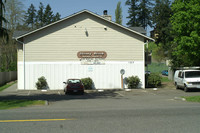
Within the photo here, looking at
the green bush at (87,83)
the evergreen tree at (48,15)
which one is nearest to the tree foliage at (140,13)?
the evergreen tree at (48,15)

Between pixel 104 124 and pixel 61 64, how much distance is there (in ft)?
64.9

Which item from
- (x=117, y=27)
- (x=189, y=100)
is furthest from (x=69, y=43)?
(x=189, y=100)

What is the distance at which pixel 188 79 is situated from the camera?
24.1m

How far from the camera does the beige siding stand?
27.6 metres

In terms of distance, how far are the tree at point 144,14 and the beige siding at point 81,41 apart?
40661mm

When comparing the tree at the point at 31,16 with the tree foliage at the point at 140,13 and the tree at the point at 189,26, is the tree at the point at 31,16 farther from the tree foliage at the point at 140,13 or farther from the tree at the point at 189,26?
the tree at the point at 189,26

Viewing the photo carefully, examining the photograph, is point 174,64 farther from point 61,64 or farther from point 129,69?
point 61,64

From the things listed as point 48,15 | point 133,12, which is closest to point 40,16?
point 48,15

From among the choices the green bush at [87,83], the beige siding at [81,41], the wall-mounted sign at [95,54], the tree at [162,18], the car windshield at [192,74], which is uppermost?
the tree at [162,18]

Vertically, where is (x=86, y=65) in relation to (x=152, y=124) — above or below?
above

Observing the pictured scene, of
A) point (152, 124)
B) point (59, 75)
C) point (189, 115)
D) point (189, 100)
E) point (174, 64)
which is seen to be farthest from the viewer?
point (174, 64)

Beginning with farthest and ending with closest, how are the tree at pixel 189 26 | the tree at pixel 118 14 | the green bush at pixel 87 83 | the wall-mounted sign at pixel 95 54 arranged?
1. the tree at pixel 118 14
2. the wall-mounted sign at pixel 95 54
3. the green bush at pixel 87 83
4. the tree at pixel 189 26

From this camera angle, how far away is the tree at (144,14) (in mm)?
67750

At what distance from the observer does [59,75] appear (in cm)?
2777
